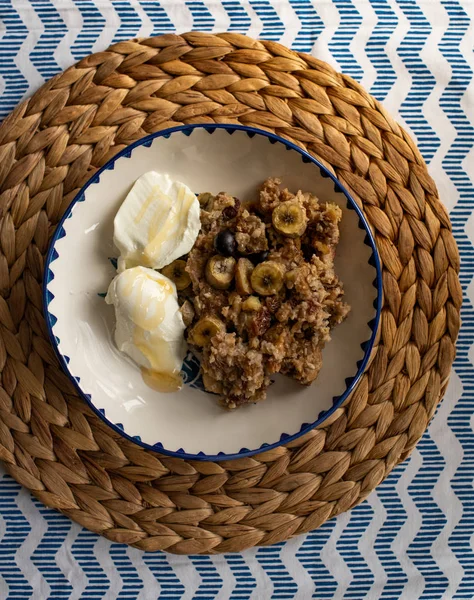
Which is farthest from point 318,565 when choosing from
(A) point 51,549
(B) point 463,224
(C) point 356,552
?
(B) point 463,224

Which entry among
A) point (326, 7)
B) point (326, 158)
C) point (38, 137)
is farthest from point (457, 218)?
point (38, 137)

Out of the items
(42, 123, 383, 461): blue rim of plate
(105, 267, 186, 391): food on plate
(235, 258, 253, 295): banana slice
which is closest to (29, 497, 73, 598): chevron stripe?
(42, 123, 383, 461): blue rim of plate

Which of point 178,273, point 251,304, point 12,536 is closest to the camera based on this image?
point 251,304

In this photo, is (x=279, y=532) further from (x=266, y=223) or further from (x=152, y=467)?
(x=266, y=223)

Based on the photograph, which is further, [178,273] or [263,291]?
[178,273]

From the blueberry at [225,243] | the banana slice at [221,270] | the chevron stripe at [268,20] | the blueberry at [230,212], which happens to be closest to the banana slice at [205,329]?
the banana slice at [221,270]

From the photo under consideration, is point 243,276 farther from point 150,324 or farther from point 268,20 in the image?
point 268,20

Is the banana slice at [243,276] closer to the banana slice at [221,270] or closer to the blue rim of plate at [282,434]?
the banana slice at [221,270]
